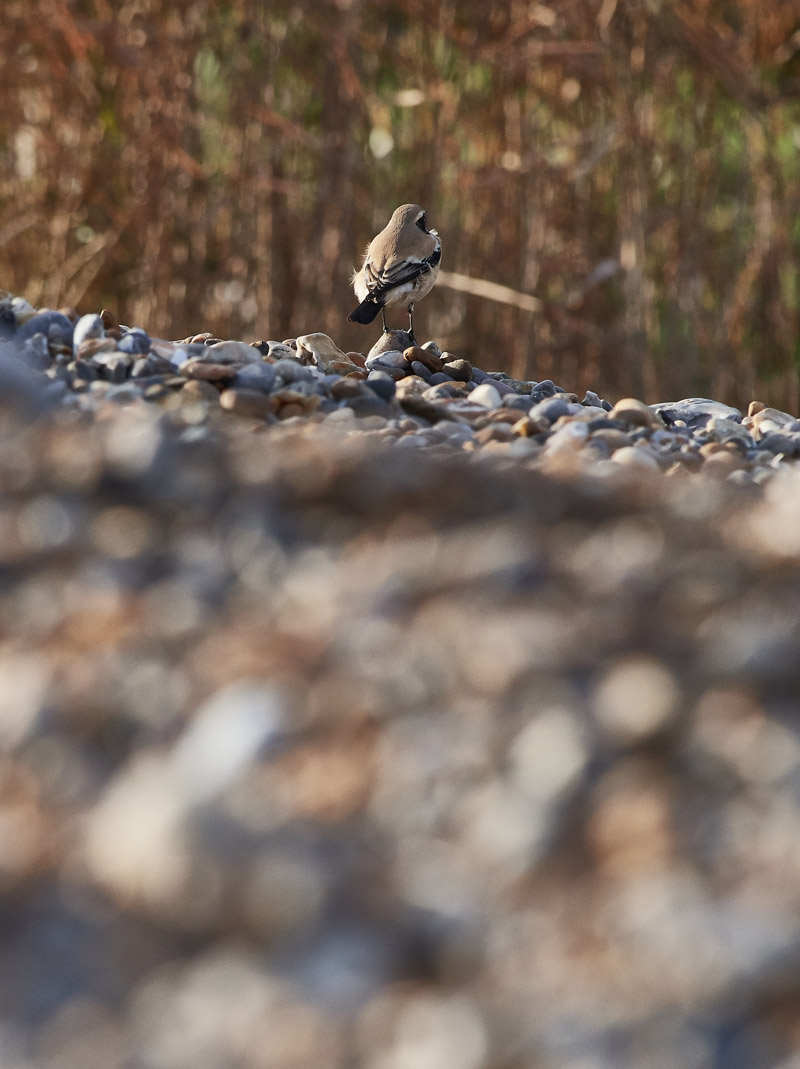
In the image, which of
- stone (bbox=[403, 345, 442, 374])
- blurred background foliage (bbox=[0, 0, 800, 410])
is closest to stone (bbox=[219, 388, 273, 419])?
stone (bbox=[403, 345, 442, 374])

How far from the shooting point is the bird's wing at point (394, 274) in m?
3.23

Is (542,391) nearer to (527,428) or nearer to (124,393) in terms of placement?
(527,428)

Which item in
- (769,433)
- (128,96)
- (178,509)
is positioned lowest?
(769,433)

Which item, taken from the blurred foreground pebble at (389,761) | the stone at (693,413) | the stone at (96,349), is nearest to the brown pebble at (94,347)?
the stone at (96,349)

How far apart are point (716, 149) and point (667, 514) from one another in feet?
12.0

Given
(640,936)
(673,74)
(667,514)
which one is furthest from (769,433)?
(673,74)

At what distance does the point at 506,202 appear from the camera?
4801 mm

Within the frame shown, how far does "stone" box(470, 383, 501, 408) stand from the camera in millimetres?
2654

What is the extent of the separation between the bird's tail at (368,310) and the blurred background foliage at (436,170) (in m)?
1.20

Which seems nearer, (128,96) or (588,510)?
(588,510)

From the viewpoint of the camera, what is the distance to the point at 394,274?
3230 mm

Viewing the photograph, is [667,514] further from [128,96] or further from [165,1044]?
[128,96]

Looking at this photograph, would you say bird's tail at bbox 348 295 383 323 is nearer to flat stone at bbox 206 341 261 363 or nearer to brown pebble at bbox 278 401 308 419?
flat stone at bbox 206 341 261 363

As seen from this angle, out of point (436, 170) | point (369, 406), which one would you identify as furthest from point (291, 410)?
point (436, 170)
